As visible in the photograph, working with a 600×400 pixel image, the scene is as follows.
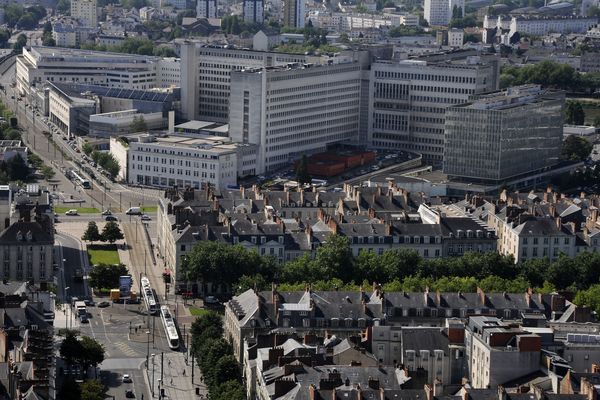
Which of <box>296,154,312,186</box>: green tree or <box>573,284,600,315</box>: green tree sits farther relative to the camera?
<box>296,154,312,186</box>: green tree

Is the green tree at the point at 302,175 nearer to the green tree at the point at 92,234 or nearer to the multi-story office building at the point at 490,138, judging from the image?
the multi-story office building at the point at 490,138

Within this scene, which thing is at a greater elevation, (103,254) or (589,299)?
(589,299)

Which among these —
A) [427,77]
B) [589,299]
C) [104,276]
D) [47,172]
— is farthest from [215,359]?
[427,77]

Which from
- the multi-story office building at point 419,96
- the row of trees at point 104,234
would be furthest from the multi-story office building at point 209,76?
the row of trees at point 104,234

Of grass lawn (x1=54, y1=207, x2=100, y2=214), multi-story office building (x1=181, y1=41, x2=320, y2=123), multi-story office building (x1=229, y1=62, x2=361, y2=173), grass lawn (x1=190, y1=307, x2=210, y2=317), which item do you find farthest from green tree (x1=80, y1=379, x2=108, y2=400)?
multi-story office building (x1=181, y1=41, x2=320, y2=123)

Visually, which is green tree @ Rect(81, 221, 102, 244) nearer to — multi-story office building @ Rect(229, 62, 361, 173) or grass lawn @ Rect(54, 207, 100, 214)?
grass lawn @ Rect(54, 207, 100, 214)

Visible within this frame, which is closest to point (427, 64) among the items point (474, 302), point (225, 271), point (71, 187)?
point (71, 187)

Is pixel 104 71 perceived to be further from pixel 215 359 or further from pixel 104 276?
pixel 215 359
